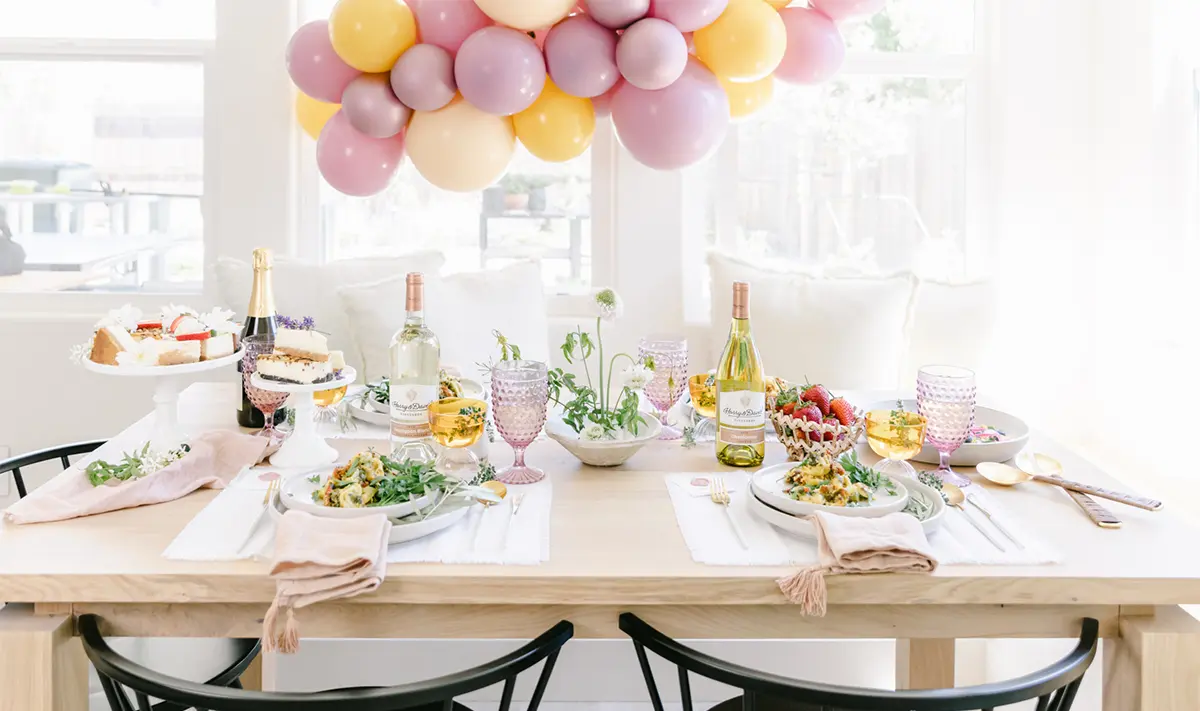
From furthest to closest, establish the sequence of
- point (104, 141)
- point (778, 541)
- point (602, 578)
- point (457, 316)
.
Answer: point (104, 141) < point (457, 316) < point (778, 541) < point (602, 578)

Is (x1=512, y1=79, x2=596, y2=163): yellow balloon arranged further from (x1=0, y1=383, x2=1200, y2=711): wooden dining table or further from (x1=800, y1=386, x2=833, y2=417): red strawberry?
(x1=0, y1=383, x2=1200, y2=711): wooden dining table

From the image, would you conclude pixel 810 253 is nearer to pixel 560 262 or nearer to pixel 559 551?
pixel 560 262

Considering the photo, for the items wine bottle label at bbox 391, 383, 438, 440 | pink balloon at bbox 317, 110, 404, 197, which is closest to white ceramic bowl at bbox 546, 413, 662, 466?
wine bottle label at bbox 391, 383, 438, 440

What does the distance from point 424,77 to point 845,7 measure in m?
1.02

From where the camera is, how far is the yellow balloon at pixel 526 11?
2207 millimetres

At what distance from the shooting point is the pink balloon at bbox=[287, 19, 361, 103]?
2404 mm

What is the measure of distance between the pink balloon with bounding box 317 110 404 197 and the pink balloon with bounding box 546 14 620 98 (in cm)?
46

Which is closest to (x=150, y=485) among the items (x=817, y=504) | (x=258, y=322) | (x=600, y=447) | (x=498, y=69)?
(x=258, y=322)

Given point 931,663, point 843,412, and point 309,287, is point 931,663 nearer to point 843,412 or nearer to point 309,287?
point 843,412

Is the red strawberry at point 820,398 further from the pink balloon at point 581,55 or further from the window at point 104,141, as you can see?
the window at point 104,141

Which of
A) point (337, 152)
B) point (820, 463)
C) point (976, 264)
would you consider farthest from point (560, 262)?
point (820, 463)

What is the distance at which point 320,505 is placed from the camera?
1272 millimetres

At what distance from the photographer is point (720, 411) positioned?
160cm

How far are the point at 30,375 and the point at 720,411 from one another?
231cm
